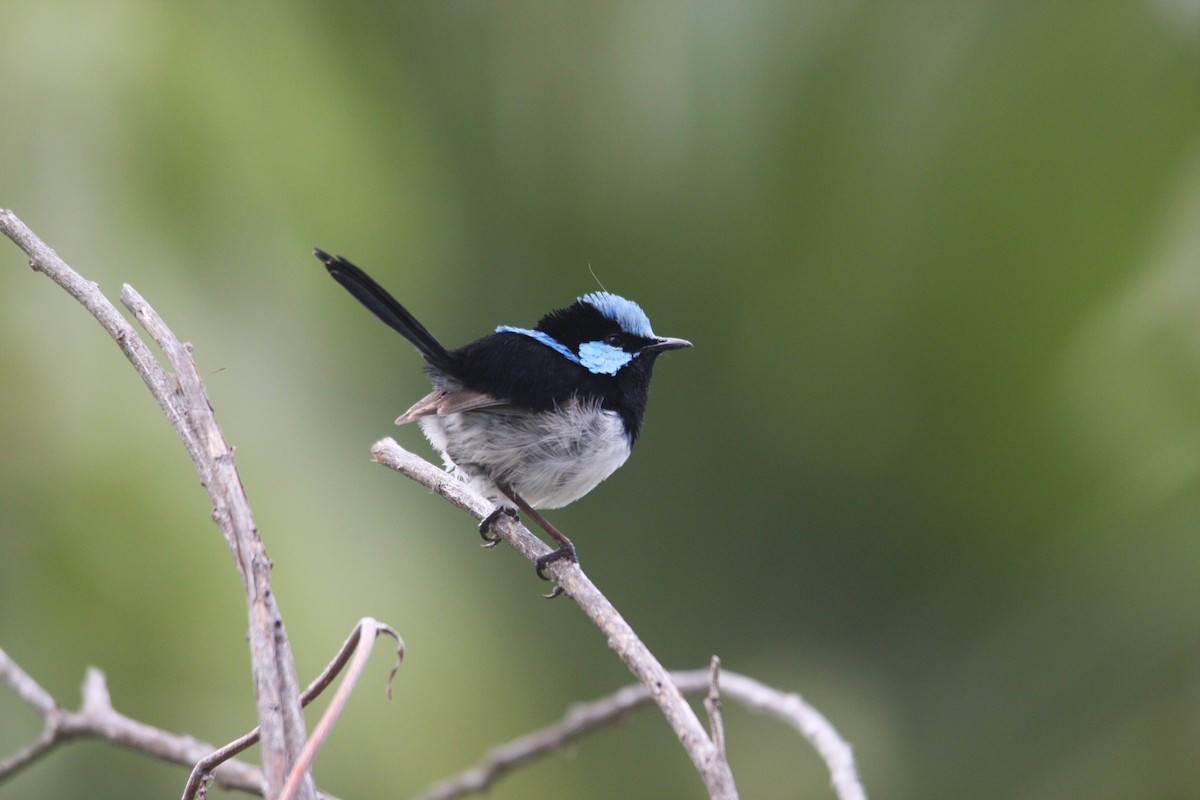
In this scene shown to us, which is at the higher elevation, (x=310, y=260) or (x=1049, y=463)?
(x=310, y=260)

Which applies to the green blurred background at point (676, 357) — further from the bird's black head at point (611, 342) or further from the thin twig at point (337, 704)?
the thin twig at point (337, 704)

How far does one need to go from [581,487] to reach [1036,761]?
1.65 metres

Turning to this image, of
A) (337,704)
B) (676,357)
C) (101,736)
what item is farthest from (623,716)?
(676,357)

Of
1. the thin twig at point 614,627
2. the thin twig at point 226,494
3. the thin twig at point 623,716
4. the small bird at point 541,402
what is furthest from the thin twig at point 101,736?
the thin twig at point 226,494

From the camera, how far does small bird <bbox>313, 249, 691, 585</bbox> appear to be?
2.44m

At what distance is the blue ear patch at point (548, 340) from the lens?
8.39 feet

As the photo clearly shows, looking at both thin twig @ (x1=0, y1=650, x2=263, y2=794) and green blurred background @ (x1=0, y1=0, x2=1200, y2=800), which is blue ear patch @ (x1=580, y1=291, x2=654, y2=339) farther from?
thin twig @ (x1=0, y1=650, x2=263, y2=794)

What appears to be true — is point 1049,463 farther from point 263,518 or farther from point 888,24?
point 263,518

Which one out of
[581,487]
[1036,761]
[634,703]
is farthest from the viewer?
[1036,761]

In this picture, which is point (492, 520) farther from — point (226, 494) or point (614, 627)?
point (226, 494)

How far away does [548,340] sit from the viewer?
102 inches

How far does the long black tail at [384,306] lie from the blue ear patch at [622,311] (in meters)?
0.40

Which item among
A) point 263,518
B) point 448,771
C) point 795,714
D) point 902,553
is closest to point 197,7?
point 263,518

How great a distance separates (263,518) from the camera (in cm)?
338
